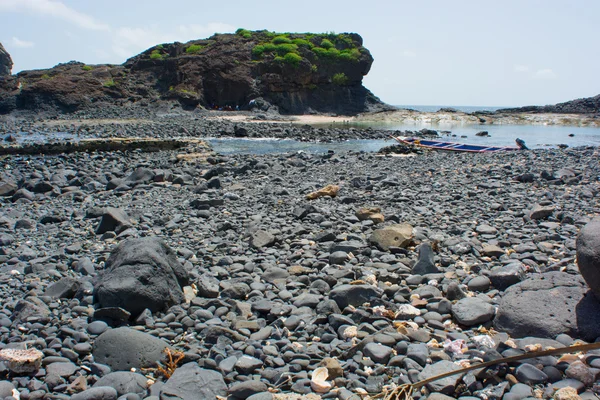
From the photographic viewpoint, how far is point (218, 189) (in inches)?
373

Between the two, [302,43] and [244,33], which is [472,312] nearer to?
[302,43]

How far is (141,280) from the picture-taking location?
3941 millimetres

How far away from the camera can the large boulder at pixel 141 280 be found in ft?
12.6

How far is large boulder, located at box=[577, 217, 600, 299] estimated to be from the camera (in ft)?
10.4

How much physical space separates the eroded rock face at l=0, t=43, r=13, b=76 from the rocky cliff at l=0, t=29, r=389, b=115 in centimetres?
3084

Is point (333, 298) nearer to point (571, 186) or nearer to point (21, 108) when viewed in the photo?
point (571, 186)

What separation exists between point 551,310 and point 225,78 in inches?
1783

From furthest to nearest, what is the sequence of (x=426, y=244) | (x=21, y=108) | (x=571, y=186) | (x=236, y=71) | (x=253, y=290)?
(x=236, y=71)
(x=21, y=108)
(x=571, y=186)
(x=426, y=244)
(x=253, y=290)

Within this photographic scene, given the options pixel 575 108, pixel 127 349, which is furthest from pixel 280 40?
pixel 127 349

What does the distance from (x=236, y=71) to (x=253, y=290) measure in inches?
1778

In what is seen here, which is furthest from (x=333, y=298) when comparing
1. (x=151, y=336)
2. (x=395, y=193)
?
(x=395, y=193)

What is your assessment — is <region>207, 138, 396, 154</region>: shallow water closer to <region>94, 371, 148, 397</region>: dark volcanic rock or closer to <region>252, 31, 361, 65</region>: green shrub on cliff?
<region>94, 371, 148, 397</region>: dark volcanic rock

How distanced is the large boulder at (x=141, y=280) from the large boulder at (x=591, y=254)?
10.9 feet

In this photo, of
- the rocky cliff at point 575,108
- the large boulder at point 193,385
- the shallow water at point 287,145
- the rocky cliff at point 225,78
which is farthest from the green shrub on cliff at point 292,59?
the large boulder at point 193,385
